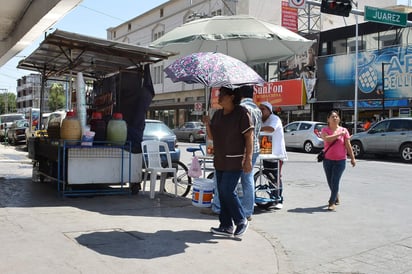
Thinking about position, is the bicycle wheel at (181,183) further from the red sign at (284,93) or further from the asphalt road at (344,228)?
the red sign at (284,93)

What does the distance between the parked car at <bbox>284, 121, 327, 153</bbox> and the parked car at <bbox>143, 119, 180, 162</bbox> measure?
11616mm

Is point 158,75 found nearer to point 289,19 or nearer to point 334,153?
point 289,19

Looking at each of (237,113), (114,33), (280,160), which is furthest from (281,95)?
(114,33)

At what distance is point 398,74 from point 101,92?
2073 centimetres

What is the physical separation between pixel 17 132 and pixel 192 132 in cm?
1190

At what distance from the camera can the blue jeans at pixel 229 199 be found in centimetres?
599

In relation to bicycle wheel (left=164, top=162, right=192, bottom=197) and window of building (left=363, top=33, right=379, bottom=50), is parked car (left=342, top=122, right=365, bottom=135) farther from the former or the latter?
bicycle wheel (left=164, top=162, right=192, bottom=197)

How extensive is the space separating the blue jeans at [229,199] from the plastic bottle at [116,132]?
319cm

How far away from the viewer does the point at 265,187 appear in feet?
26.7

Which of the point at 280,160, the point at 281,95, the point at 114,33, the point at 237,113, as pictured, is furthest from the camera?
the point at 114,33

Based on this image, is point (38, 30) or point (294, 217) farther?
point (38, 30)

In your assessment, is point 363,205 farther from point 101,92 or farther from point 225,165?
point 101,92

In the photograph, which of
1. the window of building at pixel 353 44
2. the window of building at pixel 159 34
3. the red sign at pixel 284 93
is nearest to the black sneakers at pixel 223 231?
the window of building at pixel 353 44

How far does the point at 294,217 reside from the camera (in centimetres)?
763
